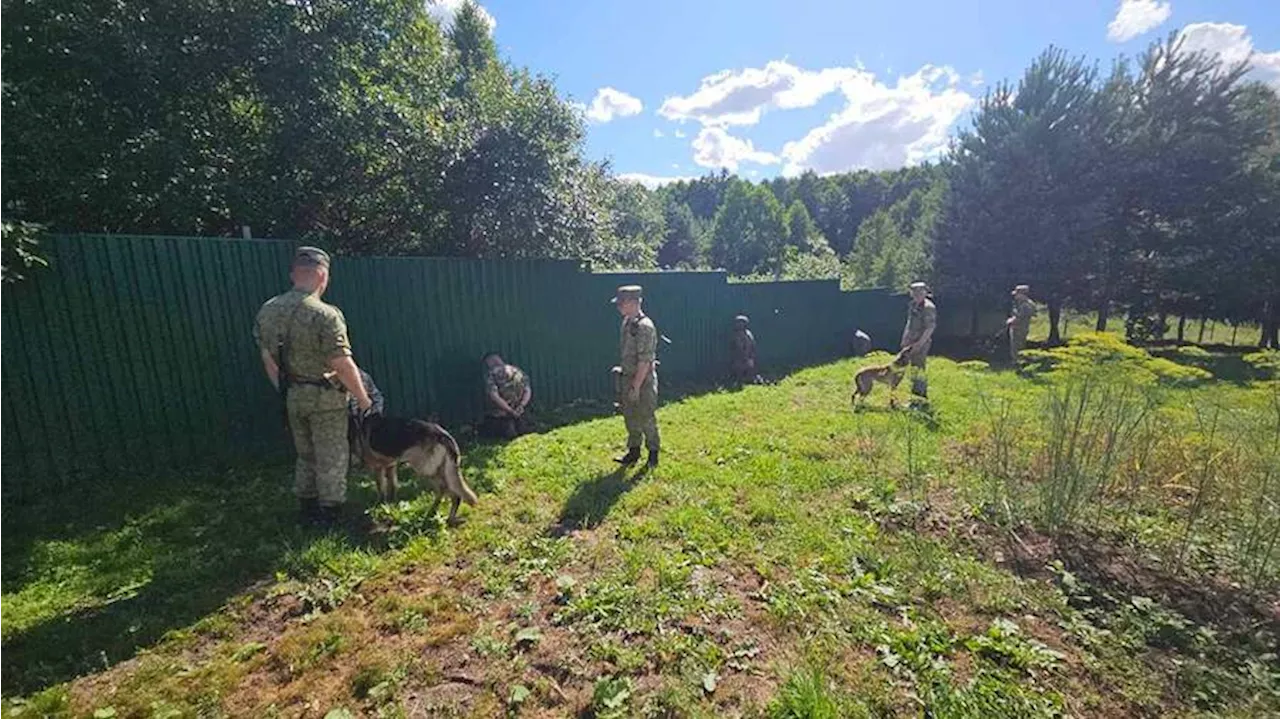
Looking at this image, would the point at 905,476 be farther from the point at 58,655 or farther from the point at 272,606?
the point at 58,655

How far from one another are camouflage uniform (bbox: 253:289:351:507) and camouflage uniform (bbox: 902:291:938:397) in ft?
23.7

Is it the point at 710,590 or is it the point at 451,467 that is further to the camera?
the point at 451,467

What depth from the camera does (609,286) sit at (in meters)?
8.55

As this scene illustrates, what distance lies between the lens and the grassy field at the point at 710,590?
2471 millimetres

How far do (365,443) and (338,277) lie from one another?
2.55 meters

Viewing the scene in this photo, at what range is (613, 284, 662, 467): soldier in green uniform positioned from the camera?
521cm

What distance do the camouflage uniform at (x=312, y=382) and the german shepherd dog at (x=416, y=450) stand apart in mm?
252

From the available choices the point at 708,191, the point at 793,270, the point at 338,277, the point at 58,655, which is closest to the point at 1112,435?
the point at 58,655

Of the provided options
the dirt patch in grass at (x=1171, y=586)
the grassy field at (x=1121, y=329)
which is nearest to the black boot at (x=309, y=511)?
the dirt patch in grass at (x=1171, y=586)

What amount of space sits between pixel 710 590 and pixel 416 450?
2362mm

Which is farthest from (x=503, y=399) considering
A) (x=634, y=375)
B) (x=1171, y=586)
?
(x=1171, y=586)

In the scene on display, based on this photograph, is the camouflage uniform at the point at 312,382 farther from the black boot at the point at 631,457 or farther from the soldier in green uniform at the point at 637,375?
the black boot at the point at 631,457

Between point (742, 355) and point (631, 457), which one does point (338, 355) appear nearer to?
point (631, 457)

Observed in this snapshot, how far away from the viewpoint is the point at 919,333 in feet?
25.6
